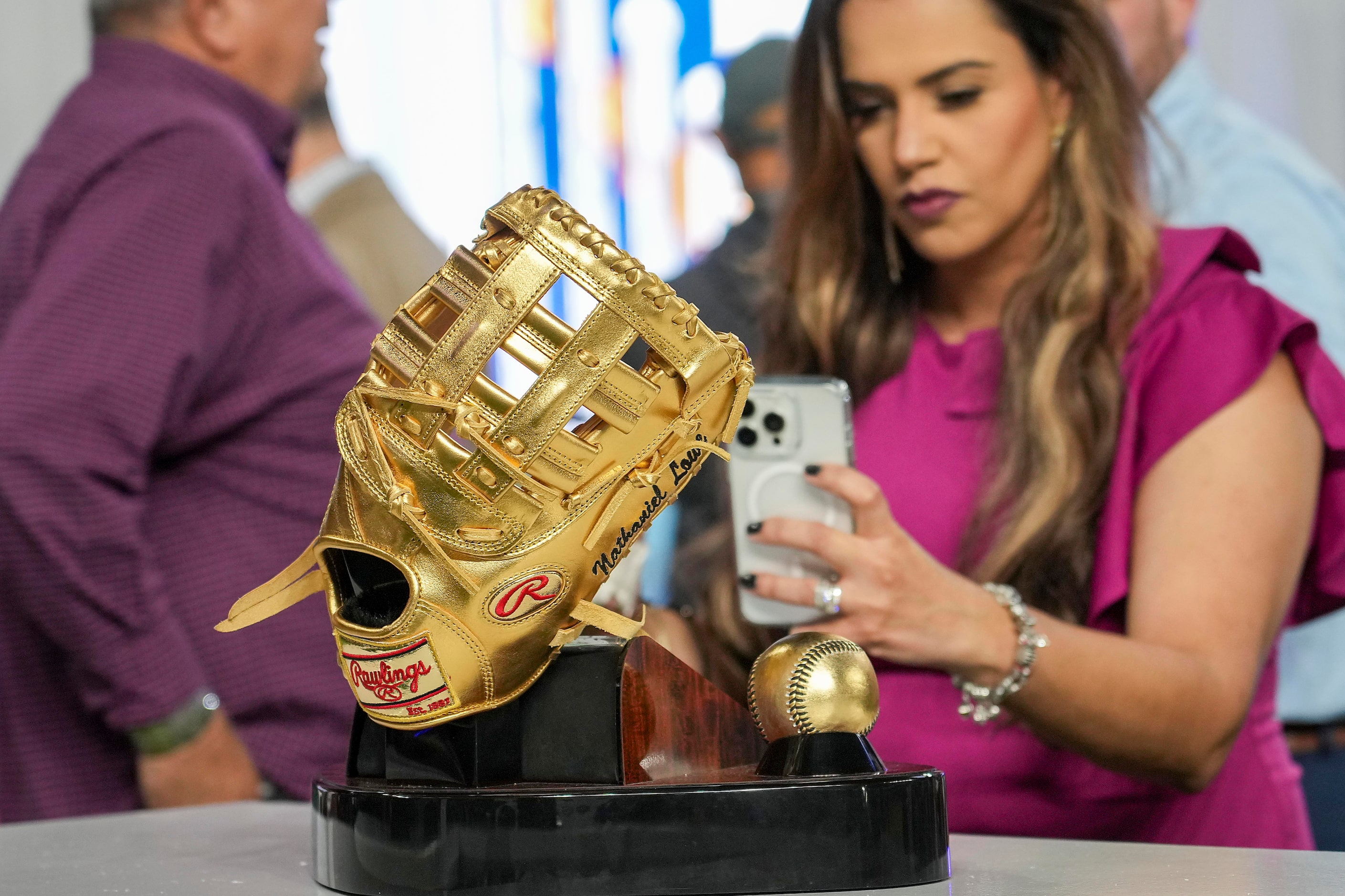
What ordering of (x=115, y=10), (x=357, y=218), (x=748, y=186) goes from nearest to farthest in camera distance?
(x=115, y=10) → (x=748, y=186) → (x=357, y=218)

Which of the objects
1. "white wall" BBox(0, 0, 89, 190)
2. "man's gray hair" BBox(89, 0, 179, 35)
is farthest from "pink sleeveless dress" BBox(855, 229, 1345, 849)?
"white wall" BBox(0, 0, 89, 190)

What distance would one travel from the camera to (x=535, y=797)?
0.66 m

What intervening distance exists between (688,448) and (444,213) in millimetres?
3090

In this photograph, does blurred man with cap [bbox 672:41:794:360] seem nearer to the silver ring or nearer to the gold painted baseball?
the silver ring

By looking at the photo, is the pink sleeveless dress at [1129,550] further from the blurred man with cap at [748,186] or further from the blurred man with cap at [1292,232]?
the blurred man with cap at [1292,232]

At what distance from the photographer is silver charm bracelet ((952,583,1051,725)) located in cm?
95

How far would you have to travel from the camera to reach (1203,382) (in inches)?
42.0

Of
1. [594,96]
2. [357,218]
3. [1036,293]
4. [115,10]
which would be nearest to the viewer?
[1036,293]

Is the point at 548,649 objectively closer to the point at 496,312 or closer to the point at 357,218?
the point at 496,312

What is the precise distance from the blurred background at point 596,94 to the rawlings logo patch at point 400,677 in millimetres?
2859

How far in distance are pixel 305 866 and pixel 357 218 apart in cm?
161

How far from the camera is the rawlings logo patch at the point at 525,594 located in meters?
0.69

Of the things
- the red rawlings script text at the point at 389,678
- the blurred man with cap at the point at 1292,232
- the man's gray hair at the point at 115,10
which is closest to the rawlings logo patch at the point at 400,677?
the red rawlings script text at the point at 389,678
